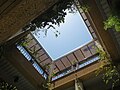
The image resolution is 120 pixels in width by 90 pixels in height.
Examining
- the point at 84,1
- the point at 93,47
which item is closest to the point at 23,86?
the point at 93,47

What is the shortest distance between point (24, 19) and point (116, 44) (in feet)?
17.5

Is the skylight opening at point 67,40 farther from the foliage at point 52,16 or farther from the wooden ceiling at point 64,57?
the foliage at point 52,16

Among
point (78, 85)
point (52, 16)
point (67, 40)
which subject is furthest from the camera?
point (67, 40)

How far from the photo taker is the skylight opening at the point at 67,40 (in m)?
8.45

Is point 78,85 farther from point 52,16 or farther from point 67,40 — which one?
point 52,16

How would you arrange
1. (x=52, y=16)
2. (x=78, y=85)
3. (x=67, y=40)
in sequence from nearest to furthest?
(x=52, y=16) < (x=78, y=85) < (x=67, y=40)

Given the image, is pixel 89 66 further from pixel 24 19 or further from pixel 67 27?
pixel 24 19

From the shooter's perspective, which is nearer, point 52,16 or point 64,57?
point 52,16

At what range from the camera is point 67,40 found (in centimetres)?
960

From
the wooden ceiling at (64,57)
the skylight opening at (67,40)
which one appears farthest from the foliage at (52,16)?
the wooden ceiling at (64,57)

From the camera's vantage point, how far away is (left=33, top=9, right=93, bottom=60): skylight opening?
8449 mm

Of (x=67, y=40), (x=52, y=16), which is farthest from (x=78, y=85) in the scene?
(x=52, y=16)

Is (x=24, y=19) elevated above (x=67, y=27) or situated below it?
above

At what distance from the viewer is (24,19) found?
191 centimetres
